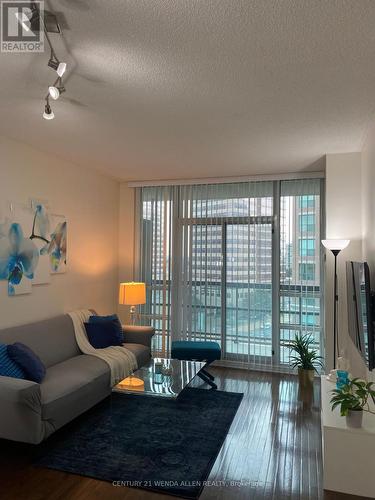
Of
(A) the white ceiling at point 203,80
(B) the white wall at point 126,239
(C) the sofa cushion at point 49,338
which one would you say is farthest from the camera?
(B) the white wall at point 126,239

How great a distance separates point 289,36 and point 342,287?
2.82 metres

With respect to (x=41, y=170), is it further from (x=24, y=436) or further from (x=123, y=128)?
(x=24, y=436)

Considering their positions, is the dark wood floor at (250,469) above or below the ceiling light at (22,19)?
below

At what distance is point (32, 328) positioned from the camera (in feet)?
12.3

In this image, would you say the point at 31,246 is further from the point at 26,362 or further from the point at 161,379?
the point at 161,379

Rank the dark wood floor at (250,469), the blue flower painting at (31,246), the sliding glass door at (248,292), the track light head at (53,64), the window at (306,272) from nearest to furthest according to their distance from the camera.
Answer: the track light head at (53,64), the dark wood floor at (250,469), the blue flower painting at (31,246), the window at (306,272), the sliding glass door at (248,292)

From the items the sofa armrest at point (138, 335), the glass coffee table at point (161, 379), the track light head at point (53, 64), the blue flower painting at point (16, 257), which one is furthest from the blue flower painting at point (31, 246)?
the track light head at point (53, 64)

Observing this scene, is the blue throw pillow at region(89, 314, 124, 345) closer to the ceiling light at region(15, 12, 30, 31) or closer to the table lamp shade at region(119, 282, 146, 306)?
the table lamp shade at region(119, 282, 146, 306)

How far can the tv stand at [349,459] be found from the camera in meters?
2.37

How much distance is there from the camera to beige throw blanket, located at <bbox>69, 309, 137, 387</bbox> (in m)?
3.84

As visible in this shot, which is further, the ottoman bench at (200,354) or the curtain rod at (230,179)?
the curtain rod at (230,179)

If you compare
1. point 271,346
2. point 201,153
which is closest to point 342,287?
point 271,346

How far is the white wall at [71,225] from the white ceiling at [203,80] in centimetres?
31

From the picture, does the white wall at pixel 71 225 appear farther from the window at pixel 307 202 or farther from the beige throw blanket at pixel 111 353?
the window at pixel 307 202
